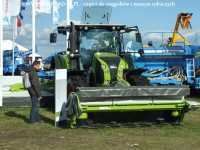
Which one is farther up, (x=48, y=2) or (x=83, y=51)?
(x=48, y=2)

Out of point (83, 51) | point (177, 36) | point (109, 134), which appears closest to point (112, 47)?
point (83, 51)

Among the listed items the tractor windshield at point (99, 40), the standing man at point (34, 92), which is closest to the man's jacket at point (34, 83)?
the standing man at point (34, 92)

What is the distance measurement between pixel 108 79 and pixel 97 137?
11.6 feet

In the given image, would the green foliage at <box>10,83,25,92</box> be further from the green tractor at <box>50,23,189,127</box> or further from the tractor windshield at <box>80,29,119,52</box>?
the tractor windshield at <box>80,29,119,52</box>

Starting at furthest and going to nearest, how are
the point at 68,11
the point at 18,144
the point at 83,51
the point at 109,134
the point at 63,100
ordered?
the point at 68,11 → the point at 83,51 → the point at 63,100 → the point at 109,134 → the point at 18,144

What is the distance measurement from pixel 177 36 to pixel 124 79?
1136cm

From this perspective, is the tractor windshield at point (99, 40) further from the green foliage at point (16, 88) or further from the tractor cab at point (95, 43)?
the green foliage at point (16, 88)

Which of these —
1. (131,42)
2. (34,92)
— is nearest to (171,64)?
(131,42)

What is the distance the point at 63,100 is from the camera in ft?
43.7

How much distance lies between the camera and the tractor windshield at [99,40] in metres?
16.9

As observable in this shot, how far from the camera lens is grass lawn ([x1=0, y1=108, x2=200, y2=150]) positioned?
10461 mm

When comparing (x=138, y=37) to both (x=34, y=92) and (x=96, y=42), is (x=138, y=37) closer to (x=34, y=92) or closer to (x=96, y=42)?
(x=96, y=42)

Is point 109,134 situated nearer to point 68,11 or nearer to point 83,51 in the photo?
point 83,51

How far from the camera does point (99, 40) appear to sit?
1700 cm
